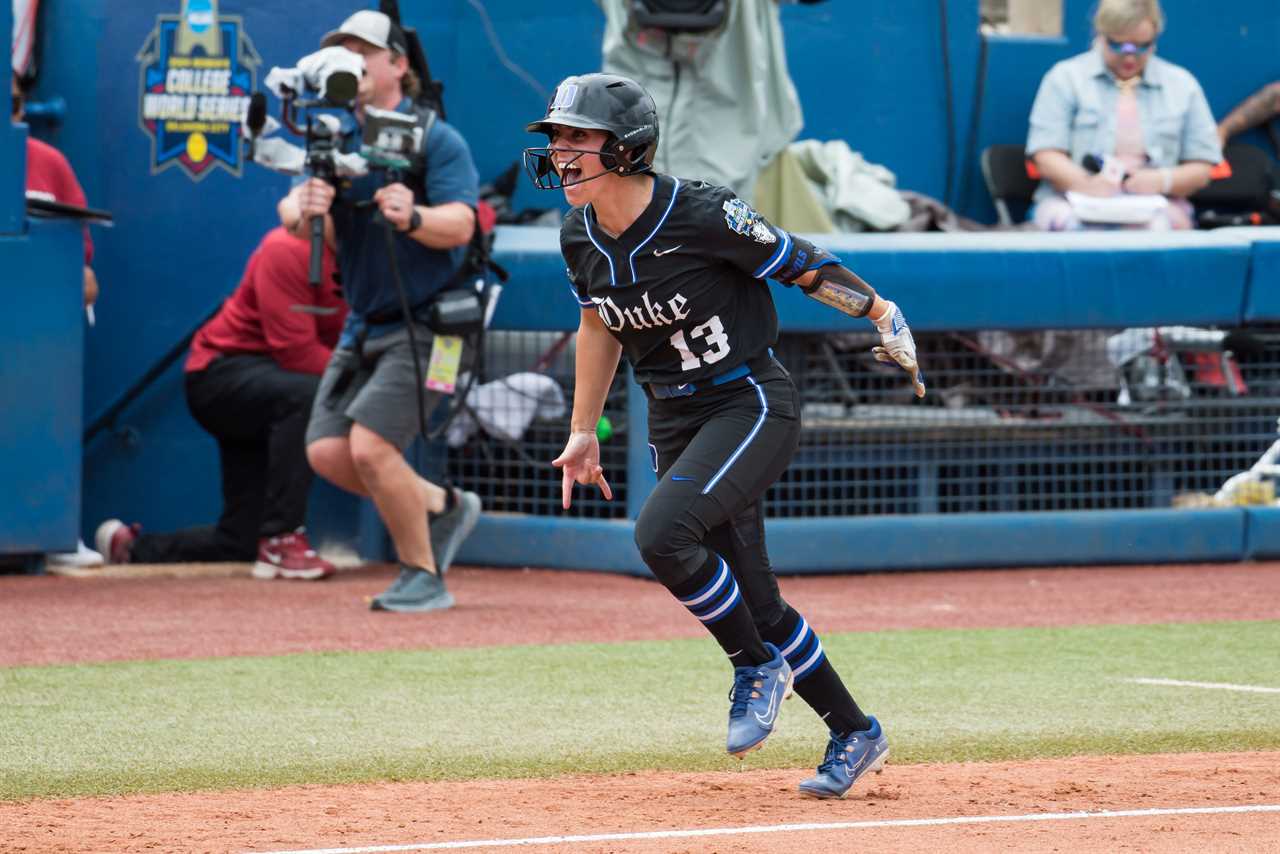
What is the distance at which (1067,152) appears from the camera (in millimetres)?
10602

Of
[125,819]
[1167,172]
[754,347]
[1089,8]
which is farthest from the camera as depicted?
[1089,8]

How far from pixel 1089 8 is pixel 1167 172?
6.14ft

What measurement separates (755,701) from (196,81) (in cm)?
629

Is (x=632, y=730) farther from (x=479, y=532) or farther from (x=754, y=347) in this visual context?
(x=479, y=532)

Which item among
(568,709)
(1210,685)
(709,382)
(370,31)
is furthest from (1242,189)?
(709,382)

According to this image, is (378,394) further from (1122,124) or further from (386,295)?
(1122,124)

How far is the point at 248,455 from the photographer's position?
952 centimetres

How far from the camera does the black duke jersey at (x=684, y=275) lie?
4.79 m

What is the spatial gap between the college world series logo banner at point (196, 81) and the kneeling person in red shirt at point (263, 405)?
88cm

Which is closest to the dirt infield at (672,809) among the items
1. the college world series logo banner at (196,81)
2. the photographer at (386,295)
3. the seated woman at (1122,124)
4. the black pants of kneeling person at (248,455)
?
the photographer at (386,295)

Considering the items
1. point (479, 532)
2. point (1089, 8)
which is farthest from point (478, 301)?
point (1089, 8)

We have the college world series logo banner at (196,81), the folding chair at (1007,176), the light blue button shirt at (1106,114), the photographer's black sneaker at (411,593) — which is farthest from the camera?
the folding chair at (1007,176)

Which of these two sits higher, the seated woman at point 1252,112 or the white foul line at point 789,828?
the seated woman at point 1252,112

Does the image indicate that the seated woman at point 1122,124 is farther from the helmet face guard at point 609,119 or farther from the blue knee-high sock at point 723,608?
the blue knee-high sock at point 723,608
